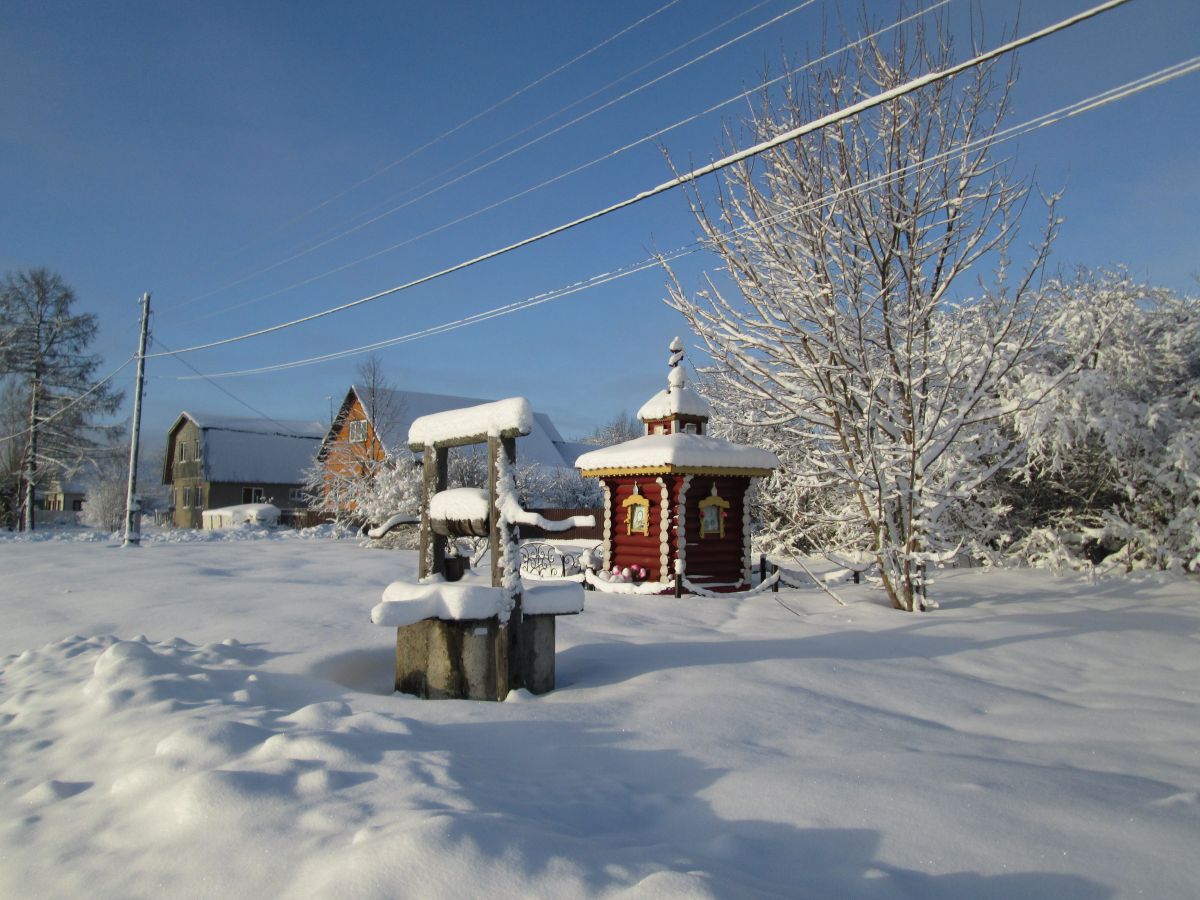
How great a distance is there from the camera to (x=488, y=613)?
596cm

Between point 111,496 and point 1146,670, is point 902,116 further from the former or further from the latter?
point 111,496

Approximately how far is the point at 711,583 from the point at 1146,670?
779 cm

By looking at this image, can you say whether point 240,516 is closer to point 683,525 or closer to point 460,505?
point 683,525

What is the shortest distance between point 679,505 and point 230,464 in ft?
110

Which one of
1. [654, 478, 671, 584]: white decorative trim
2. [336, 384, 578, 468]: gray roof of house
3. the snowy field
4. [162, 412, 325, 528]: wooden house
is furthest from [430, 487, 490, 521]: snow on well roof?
[162, 412, 325, 528]: wooden house

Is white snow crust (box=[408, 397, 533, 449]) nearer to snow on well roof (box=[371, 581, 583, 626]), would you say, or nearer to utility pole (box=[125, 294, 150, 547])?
snow on well roof (box=[371, 581, 583, 626])

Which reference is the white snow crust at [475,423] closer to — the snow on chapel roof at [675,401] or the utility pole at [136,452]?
the snow on chapel roof at [675,401]

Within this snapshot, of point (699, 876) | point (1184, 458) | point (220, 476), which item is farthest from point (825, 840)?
point (220, 476)

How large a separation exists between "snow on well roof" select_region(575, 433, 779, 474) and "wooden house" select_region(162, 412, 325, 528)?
92.7ft

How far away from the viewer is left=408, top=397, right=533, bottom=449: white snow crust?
20.3 ft

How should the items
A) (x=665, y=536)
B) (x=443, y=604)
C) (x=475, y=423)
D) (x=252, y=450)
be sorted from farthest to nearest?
(x=252, y=450) < (x=665, y=536) < (x=475, y=423) < (x=443, y=604)

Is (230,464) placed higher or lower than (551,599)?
higher

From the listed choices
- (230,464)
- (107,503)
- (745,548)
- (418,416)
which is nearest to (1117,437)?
(745,548)

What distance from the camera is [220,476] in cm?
3894
